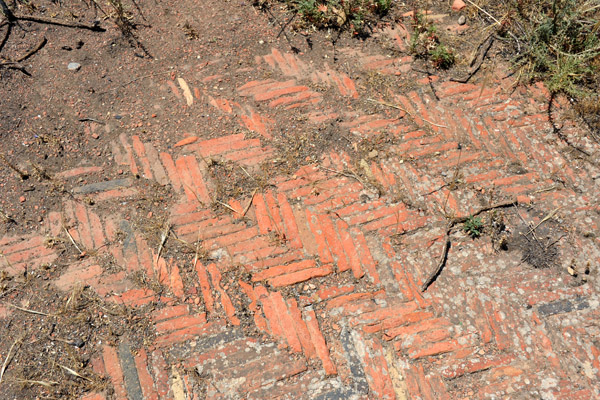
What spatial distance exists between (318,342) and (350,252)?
2.30 ft

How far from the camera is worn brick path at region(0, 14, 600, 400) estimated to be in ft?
9.27

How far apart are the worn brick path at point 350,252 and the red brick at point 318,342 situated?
0.04 ft

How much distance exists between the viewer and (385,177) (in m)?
3.51

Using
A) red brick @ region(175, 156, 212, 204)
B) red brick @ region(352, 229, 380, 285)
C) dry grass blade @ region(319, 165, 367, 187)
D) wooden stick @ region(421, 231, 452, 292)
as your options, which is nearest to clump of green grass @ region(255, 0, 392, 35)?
dry grass blade @ region(319, 165, 367, 187)

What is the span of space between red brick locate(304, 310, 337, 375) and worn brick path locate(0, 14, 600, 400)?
1cm

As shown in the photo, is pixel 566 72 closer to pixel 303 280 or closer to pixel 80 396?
pixel 303 280

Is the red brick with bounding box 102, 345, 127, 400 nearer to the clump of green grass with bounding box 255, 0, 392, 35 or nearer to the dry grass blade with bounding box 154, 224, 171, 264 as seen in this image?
the dry grass blade with bounding box 154, 224, 171, 264

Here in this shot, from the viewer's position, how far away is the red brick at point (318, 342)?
283cm

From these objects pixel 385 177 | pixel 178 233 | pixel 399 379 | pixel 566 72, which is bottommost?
pixel 399 379

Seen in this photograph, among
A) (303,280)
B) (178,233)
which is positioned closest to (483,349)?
(303,280)

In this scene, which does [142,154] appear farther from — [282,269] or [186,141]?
[282,269]

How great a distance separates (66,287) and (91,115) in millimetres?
1550

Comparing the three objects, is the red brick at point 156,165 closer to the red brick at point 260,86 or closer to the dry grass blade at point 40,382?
the red brick at point 260,86

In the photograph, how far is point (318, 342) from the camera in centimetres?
290
